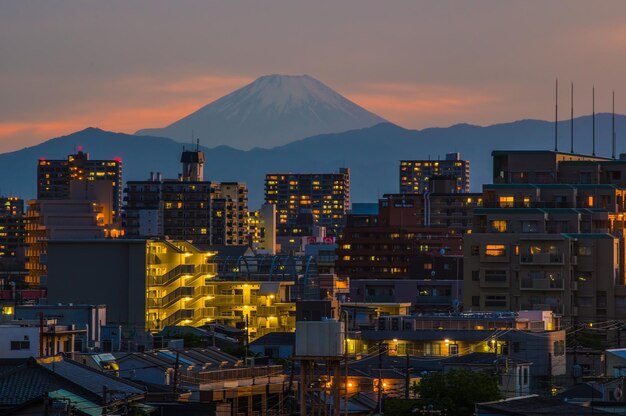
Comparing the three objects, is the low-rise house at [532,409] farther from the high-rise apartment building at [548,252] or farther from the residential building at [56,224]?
the residential building at [56,224]

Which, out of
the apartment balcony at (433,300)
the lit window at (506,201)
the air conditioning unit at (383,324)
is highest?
the lit window at (506,201)

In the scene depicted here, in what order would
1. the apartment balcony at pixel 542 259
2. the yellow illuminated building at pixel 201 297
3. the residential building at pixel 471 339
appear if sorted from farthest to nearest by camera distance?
1. the yellow illuminated building at pixel 201 297
2. the apartment balcony at pixel 542 259
3. the residential building at pixel 471 339

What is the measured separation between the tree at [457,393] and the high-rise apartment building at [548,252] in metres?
39.3

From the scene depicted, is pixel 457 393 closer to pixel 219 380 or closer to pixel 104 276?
pixel 219 380

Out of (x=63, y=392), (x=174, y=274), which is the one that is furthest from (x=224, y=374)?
(x=174, y=274)

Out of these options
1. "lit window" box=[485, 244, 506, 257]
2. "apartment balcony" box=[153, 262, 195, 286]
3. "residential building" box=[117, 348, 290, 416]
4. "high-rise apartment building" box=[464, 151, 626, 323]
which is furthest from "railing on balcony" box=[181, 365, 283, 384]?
"apartment balcony" box=[153, 262, 195, 286]

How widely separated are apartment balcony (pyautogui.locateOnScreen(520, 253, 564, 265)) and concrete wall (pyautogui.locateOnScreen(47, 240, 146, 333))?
19741 millimetres

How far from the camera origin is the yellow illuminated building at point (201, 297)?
92438 millimetres

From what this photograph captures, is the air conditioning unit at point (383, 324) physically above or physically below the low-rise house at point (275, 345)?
above

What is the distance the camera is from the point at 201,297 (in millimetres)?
98312

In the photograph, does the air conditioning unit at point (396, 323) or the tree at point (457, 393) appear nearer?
the tree at point (457, 393)

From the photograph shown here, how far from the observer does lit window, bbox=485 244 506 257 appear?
86375mm

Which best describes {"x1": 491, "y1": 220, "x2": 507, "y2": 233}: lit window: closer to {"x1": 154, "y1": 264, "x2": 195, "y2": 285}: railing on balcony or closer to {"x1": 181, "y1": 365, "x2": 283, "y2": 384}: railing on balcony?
{"x1": 154, "y1": 264, "x2": 195, "y2": 285}: railing on balcony

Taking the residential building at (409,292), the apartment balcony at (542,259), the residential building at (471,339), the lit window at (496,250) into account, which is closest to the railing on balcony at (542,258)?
the apartment balcony at (542,259)
